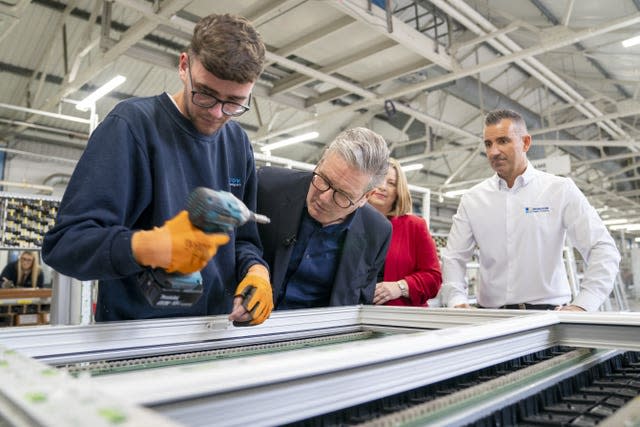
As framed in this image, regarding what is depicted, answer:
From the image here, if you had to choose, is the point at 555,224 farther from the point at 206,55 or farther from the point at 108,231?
the point at 108,231

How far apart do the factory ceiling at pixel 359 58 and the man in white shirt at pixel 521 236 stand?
63.3 inches

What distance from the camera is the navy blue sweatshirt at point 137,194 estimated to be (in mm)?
920

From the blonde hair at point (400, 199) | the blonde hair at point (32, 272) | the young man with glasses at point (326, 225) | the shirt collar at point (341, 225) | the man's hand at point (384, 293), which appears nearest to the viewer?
the young man with glasses at point (326, 225)

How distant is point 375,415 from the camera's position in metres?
0.75

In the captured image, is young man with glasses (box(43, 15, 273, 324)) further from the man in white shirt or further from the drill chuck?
the man in white shirt

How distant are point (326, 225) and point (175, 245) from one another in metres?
0.80

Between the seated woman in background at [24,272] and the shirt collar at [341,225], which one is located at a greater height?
the shirt collar at [341,225]

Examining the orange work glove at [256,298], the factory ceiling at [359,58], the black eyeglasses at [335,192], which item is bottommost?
the orange work glove at [256,298]

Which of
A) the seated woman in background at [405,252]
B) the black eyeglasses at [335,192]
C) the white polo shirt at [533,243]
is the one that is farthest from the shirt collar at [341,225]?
the white polo shirt at [533,243]

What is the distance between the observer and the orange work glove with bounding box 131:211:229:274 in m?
0.87

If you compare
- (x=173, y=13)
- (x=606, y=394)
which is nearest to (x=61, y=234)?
(x=606, y=394)

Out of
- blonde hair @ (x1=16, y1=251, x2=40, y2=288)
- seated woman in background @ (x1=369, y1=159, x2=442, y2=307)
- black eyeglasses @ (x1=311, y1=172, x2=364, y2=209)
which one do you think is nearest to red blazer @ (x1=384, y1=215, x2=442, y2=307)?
seated woman in background @ (x1=369, y1=159, x2=442, y2=307)

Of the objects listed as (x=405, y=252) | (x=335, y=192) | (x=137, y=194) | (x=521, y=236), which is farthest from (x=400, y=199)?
(x=137, y=194)

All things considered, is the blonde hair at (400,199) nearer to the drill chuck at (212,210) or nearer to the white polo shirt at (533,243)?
the white polo shirt at (533,243)
